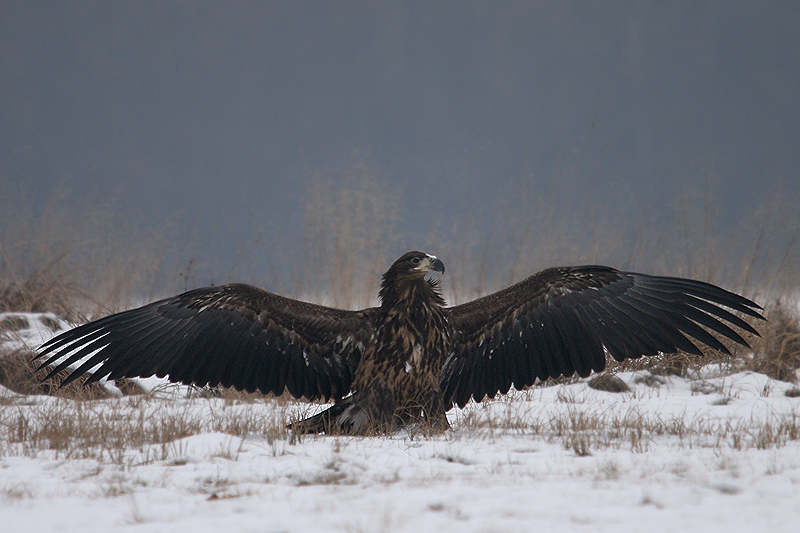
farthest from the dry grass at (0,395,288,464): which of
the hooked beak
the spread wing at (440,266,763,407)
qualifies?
the spread wing at (440,266,763,407)

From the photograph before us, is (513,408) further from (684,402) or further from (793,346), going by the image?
(793,346)

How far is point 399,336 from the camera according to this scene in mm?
4758

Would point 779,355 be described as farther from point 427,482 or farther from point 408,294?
point 427,482

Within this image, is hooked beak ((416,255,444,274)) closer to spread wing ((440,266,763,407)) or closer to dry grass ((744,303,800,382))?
spread wing ((440,266,763,407))

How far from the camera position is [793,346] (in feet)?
23.8

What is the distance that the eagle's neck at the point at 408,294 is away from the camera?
4.85 meters

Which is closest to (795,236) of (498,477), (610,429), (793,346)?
(793,346)

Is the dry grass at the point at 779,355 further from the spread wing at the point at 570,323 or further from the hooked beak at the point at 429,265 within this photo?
the hooked beak at the point at 429,265

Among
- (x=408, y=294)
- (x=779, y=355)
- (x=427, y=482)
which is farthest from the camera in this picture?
(x=779, y=355)

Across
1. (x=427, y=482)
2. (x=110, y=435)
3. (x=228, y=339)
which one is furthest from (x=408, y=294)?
(x=110, y=435)

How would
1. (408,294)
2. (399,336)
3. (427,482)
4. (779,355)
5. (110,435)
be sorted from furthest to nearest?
(779,355), (408,294), (399,336), (110,435), (427,482)

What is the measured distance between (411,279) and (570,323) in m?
1.18

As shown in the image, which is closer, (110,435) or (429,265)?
(110,435)

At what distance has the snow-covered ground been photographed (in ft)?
8.21
